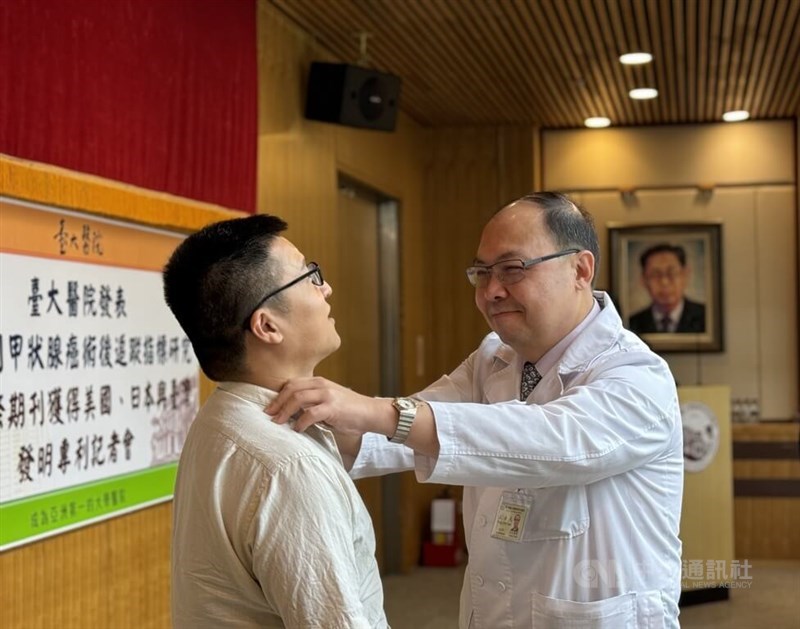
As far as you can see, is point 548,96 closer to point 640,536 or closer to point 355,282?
point 355,282

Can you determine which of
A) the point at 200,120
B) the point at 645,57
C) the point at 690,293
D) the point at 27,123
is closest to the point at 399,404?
the point at 27,123

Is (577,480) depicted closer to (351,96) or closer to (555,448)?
(555,448)

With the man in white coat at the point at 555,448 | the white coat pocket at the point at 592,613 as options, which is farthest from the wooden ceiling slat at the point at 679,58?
the white coat pocket at the point at 592,613

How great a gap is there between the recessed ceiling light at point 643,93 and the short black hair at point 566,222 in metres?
4.95

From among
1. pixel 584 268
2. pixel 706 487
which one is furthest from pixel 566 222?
pixel 706 487

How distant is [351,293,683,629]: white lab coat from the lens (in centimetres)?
164

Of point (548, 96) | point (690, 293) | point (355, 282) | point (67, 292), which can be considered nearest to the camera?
point (67, 292)

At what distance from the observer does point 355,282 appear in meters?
6.34

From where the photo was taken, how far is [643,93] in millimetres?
6727

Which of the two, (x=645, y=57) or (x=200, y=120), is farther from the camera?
(x=645, y=57)

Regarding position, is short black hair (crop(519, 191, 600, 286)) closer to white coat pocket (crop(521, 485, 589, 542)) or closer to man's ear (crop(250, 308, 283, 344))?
white coat pocket (crop(521, 485, 589, 542))

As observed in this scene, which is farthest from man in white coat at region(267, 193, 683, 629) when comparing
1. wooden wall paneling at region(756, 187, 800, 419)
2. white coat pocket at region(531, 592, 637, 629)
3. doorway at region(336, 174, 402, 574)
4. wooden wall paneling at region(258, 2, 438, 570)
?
wooden wall paneling at region(756, 187, 800, 419)

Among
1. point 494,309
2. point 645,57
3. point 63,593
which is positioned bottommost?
point 63,593

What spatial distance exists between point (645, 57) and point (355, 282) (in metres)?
2.03
